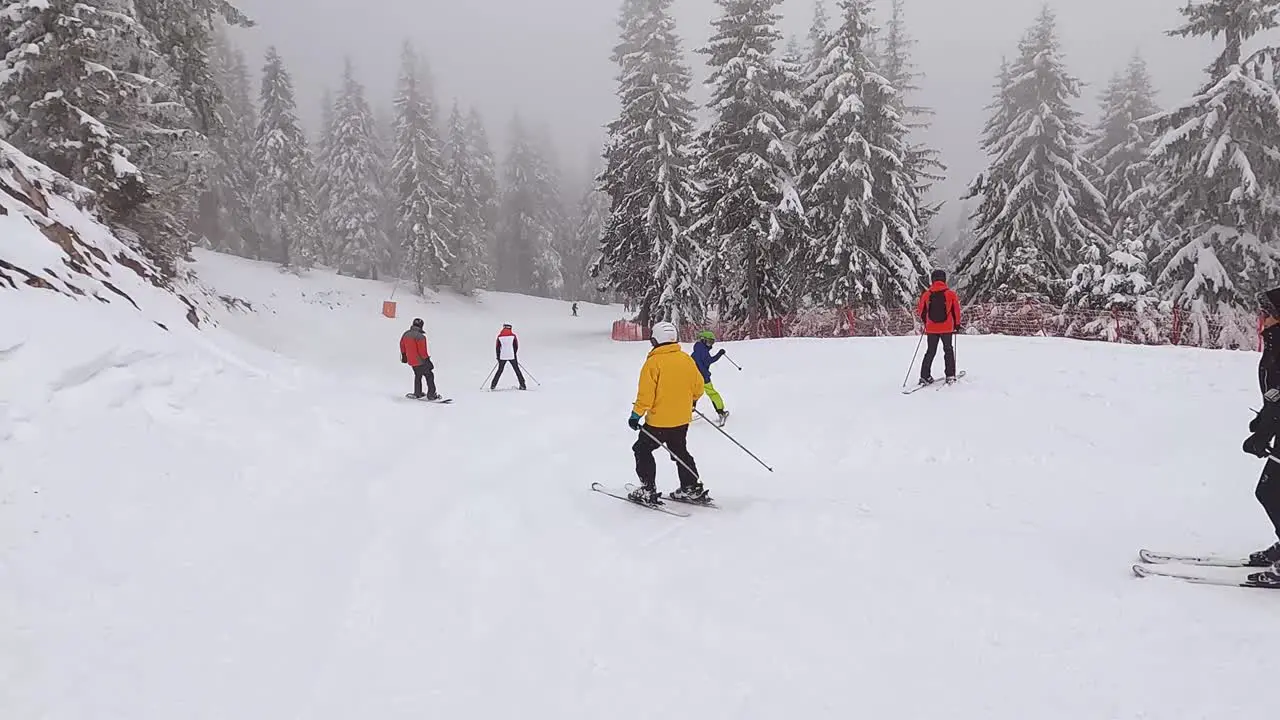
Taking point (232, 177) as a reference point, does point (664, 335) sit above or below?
below

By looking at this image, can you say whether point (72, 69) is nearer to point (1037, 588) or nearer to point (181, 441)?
point (181, 441)

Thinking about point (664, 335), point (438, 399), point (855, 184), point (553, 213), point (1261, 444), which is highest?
point (553, 213)

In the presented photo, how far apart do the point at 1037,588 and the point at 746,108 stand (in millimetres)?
21952

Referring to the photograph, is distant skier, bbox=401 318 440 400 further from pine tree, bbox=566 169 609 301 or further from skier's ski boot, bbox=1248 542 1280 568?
pine tree, bbox=566 169 609 301

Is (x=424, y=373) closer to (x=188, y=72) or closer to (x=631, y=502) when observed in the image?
(x=631, y=502)

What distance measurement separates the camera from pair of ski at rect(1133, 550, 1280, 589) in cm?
484

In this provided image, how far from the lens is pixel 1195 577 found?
4980 millimetres

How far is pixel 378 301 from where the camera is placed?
38750 mm

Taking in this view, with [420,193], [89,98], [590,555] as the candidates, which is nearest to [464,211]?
[420,193]

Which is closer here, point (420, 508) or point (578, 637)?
point (578, 637)

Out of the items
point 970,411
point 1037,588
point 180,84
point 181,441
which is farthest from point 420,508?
point 180,84

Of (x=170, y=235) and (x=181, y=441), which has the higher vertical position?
(x=170, y=235)

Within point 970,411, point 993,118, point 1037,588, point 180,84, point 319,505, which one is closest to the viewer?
point 1037,588

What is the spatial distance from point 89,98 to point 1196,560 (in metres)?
20.5
